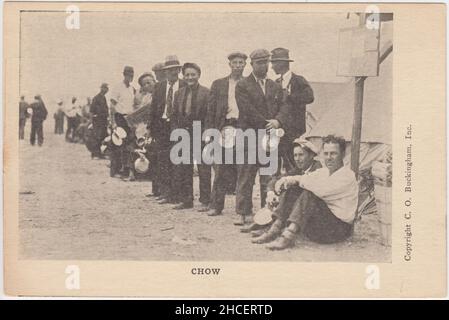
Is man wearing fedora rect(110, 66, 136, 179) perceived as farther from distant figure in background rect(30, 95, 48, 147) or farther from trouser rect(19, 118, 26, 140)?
trouser rect(19, 118, 26, 140)

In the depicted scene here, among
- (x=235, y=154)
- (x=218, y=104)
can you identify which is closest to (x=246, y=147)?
(x=235, y=154)

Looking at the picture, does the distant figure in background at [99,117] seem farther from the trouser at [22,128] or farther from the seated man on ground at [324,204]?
the seated man on ground at [324,204]

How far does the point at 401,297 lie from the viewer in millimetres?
4703

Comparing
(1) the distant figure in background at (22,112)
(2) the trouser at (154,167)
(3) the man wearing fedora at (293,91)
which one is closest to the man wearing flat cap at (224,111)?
(3) the man wearing fedora at (293,91)

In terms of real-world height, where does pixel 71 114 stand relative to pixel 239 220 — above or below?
above

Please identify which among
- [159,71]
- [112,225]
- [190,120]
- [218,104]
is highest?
[159,71]

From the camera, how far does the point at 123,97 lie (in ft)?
15.7

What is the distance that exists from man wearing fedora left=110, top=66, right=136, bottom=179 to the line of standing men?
20 cm

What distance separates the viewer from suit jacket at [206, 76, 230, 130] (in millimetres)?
4738

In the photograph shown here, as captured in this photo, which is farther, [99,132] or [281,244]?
[99,132]

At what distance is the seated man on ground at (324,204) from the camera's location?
4.70 metres

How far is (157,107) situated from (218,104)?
0.44m

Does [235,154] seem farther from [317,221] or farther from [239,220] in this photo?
[317,221]
